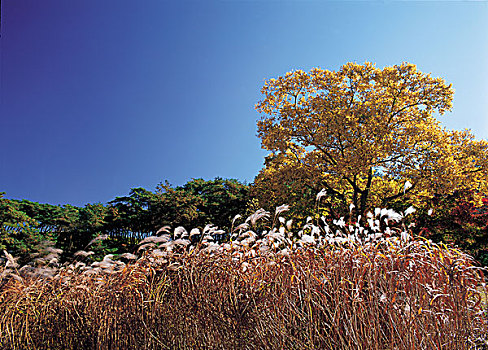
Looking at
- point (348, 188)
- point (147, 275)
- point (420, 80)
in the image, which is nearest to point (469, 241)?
point (348, 188)

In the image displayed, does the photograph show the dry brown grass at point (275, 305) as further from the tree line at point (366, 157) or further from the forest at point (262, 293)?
the tree line at point (366, 157)

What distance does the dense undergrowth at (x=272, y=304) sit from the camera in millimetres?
2258

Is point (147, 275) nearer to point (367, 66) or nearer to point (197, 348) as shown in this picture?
point (197, 348)

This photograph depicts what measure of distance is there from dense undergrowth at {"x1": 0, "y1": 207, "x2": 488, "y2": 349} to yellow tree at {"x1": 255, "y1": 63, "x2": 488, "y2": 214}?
8163 millimetres

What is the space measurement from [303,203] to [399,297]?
8.55 metres

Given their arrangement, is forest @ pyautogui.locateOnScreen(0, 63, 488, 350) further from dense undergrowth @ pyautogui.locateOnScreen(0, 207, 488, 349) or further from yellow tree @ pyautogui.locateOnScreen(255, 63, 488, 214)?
yellow tree @ pyautogui.locateOnScreen(255, 63, 488, 214)

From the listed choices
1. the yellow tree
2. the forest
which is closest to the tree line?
the yellow tree

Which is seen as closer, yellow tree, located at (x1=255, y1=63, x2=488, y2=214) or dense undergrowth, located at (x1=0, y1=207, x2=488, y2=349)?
dense undergrowth, located at (x1=0, y1=207, x2=488, y2=349)

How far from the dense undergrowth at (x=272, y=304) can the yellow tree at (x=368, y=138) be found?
8.16 m

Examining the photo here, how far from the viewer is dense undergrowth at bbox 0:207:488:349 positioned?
88.9 inches

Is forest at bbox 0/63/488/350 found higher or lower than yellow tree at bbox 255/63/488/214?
lower

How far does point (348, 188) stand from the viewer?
1279cm

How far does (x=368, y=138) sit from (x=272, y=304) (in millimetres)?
9887

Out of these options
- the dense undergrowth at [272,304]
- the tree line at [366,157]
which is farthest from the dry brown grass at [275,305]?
the tree line at [366,157]
